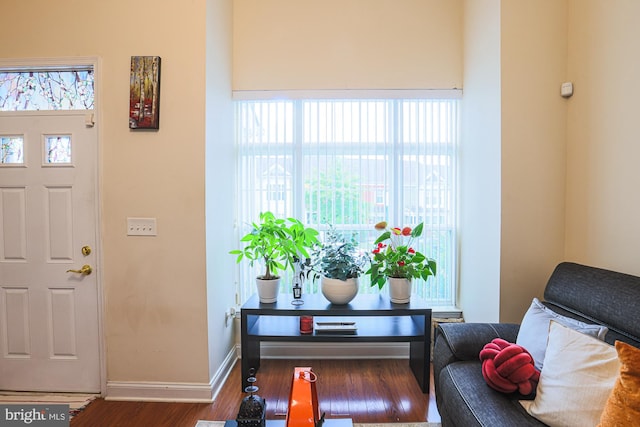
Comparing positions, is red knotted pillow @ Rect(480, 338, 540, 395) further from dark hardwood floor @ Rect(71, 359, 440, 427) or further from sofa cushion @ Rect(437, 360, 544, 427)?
dark hardwood floor @ Rect(71, 359, 440, 427)

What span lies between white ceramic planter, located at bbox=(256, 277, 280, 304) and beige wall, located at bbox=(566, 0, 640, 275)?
216 cm

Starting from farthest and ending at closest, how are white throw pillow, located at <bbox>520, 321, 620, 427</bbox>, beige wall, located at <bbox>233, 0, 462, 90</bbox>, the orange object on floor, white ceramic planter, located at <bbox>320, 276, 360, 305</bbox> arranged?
1. beige wall, located at <bbox>233, 0, 462, 90</bbox>
2. white ceramic planter, located at <bbox>320, 276, 360, 305</bbox>
3. the orange object on floor
4. white throw pillow, located at <bbox>520, 321, 620, 427</bbox>

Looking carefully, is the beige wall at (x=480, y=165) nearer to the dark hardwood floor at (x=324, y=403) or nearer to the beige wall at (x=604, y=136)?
the beige wall at (x=604, y=136)

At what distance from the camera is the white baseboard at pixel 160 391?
2174 millimetres

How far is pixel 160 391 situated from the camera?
2.19 m

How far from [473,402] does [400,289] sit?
100cm

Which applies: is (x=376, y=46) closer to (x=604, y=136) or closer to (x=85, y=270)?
(x=604, y=136)

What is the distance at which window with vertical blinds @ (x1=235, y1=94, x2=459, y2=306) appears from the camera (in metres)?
2.79

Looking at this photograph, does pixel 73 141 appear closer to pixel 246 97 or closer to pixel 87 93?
pixel 87 93

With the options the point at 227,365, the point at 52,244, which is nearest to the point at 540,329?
the point at 227,365

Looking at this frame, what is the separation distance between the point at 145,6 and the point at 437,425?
3.43 meters

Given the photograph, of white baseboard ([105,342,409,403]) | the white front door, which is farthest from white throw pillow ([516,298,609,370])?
the white front door

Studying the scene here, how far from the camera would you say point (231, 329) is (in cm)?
271

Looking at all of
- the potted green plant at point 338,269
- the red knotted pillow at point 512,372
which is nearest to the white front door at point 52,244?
the potted green plant at point 338,269
